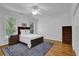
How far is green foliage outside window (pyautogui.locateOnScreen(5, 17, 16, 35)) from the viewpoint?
194 inches

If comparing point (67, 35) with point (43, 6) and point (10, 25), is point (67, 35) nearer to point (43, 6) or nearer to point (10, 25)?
point (43, 6)

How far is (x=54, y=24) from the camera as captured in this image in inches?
259

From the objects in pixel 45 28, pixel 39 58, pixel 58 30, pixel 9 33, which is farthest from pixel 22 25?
pixel 39 58

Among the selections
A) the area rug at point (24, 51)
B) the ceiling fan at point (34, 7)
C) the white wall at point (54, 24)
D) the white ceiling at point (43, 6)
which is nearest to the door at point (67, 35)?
the white wall at point (54, 24)

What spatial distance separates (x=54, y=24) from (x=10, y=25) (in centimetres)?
327

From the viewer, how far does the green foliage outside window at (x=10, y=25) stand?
4925 millimetres

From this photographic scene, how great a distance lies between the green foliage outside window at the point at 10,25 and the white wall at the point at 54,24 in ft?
8.93

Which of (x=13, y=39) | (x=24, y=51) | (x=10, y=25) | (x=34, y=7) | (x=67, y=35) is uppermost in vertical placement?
(x=34, y=7)

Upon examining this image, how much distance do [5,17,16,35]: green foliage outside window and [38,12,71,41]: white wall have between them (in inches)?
107

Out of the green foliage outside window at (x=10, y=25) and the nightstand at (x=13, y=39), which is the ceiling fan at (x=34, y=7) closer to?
the green foliage outside window at (x=10, y=25)

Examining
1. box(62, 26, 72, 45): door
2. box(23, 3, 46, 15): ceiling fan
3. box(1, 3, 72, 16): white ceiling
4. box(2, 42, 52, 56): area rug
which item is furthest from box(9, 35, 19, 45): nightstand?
box(62, 26, 72, 45): door

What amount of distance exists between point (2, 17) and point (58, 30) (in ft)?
12.7

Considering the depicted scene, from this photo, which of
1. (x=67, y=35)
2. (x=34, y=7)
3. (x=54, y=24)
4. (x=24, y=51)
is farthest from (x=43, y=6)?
(x=54, y=24)

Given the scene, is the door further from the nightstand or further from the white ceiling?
the nightstand
